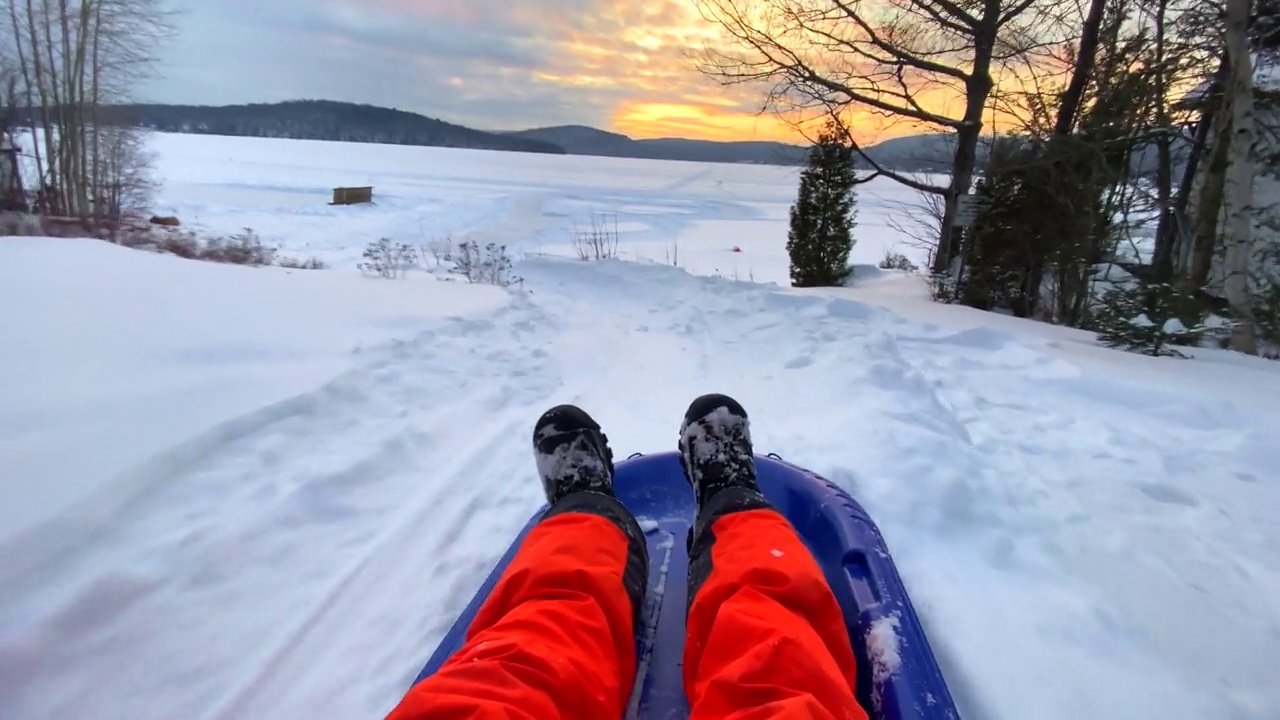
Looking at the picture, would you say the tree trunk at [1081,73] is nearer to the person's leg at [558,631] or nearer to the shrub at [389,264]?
the shrub at [389,264]

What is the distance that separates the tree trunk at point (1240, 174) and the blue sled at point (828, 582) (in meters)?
5.47

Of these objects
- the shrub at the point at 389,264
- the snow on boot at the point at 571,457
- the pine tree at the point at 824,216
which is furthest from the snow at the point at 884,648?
the pine tree at the point at 824,216

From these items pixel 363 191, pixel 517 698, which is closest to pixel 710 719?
pixel 517 698

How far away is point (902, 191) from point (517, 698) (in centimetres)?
5067

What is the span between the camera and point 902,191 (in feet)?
152

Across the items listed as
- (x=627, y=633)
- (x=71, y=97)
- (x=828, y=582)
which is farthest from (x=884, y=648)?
(x=71, y=97)

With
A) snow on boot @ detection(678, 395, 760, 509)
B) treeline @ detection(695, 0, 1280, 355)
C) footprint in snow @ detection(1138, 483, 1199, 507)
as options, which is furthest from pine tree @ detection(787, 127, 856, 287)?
snow on boot @ detection(678, 395, 760, 509)

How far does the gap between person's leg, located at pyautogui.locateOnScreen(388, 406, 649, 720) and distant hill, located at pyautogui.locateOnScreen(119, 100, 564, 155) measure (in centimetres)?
9725

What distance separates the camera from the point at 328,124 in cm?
9431

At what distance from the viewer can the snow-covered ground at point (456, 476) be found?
1.64 meters

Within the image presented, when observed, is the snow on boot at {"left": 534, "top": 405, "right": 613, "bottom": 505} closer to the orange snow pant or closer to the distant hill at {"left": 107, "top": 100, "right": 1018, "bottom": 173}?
the orange snow pant

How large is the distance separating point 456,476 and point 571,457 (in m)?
0.86

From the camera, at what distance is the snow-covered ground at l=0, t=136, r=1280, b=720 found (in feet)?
5.37

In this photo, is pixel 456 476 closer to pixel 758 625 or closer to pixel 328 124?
pixel 758 625
